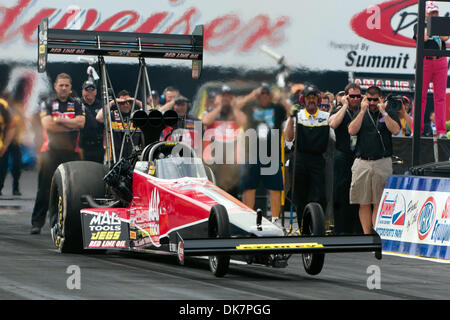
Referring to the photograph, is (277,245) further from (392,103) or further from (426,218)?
(392,103)

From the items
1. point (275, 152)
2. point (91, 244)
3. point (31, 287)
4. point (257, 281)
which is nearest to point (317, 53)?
point (275, 152)

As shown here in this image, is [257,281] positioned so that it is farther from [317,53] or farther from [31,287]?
[317,53]

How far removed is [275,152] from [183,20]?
15.1 feet

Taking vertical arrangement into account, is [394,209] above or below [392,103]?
below

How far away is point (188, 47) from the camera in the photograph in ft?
45.6

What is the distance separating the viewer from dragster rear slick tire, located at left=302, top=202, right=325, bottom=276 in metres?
10.4

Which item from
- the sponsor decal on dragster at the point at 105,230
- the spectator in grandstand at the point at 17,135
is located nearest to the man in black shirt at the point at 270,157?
the sponsor decal on dragster at the point at 105,230

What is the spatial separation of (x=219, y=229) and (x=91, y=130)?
7.54 m

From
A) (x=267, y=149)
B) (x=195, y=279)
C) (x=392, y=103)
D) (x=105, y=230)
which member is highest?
(x=392, y=103)

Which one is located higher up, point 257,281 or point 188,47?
point 188,47

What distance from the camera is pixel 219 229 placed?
9914 millimetres

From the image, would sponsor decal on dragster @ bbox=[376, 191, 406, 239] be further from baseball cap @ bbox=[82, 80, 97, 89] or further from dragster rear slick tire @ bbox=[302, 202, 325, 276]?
baseball cap @ bbox=[82, 80, 97, 89]

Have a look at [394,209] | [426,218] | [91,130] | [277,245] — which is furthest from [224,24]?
[277,245]

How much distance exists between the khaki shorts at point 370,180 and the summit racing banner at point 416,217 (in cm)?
19
